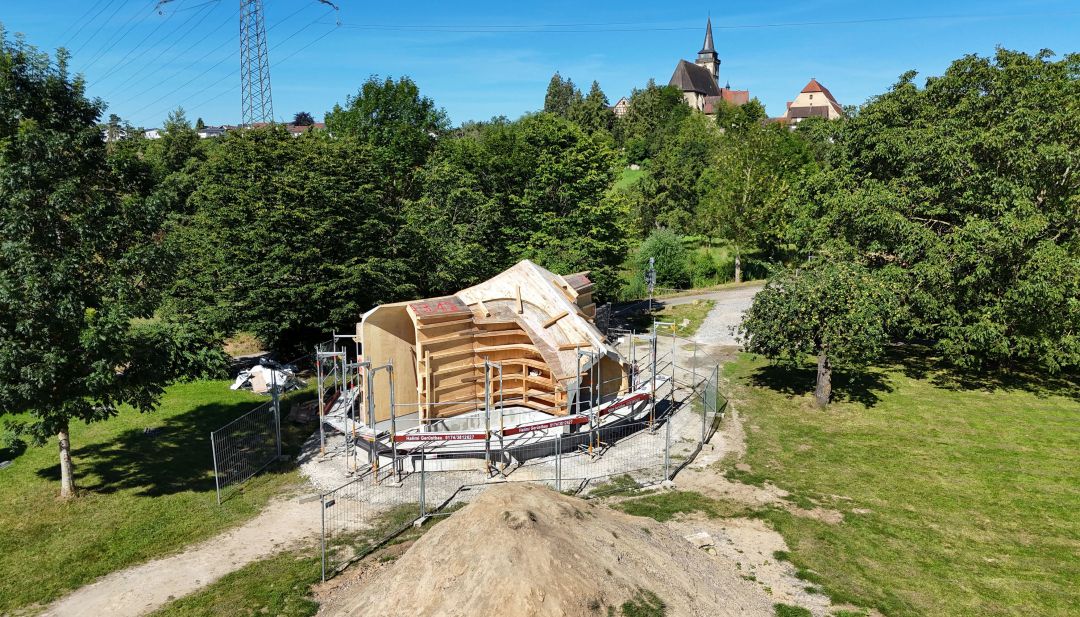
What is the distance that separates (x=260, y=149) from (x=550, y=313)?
74.7 ft

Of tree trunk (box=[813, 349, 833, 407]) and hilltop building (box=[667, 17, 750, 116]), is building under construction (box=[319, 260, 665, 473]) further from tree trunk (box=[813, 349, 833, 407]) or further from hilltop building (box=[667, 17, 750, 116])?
hilltop building (box=[667, 17, 750, 116])

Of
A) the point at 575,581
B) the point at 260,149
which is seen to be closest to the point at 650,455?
the point at 575,581

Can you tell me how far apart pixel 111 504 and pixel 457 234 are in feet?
77.4

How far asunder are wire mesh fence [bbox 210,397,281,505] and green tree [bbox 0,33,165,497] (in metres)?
3.50

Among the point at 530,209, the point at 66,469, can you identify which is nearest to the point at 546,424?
the point at 66,469

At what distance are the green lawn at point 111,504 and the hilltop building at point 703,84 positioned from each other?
456ft

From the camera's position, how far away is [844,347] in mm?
24328

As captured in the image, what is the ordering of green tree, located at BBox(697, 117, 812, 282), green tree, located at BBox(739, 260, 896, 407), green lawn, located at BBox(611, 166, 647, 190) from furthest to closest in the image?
green lawn, located at BBox(611, 166, 647, 190) < green tree, located at BBox(697, 117, 812, 282) < green tree, located at BBox(739, 260, 896, 407)

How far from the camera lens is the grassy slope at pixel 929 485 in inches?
547

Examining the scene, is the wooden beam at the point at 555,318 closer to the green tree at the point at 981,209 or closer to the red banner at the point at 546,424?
the red banner at the point at 546,424

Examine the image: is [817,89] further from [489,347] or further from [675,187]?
[489,347]

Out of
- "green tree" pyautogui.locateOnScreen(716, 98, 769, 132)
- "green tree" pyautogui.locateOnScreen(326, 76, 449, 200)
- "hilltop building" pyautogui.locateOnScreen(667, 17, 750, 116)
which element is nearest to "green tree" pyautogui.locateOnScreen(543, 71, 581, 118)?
"hilltop building" pyautogui.locateOnScreen(667, 17, 750, 116)

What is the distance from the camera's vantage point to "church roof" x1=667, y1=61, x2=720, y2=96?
150875 millimetres

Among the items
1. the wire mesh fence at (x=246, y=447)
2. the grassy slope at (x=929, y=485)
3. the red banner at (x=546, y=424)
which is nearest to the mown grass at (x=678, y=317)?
the grassy slope at (x=929, y=485)
